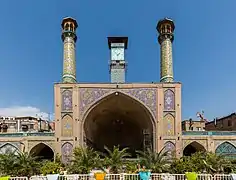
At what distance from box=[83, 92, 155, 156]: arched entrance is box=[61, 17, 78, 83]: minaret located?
307 centimetres

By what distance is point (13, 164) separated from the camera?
1577 cm

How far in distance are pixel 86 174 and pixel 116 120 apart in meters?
16.5

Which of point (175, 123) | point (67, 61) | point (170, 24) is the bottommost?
point (175, 123)

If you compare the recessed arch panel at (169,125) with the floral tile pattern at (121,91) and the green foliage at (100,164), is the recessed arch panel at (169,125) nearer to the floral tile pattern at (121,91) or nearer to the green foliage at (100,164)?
the floral tile pattern at (121,91)

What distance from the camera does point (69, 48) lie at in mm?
25484

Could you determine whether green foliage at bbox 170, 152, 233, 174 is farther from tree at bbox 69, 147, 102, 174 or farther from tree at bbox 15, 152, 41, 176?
tree at bbox 15, 152, 41, 176

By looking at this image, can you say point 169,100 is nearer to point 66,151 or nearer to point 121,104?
point 121,104

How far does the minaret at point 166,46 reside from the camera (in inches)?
984

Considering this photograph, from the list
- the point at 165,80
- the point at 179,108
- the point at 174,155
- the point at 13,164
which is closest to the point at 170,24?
Answer: the point at 165,80

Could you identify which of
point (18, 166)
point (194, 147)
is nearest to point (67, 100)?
point (18, 166)

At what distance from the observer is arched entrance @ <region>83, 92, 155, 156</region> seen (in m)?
24.9

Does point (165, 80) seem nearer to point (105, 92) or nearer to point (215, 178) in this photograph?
point (105, 92)

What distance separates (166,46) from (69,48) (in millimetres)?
7417

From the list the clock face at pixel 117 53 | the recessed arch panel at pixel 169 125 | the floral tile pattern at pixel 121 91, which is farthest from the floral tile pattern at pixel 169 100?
the clock face at pixel 117 53
